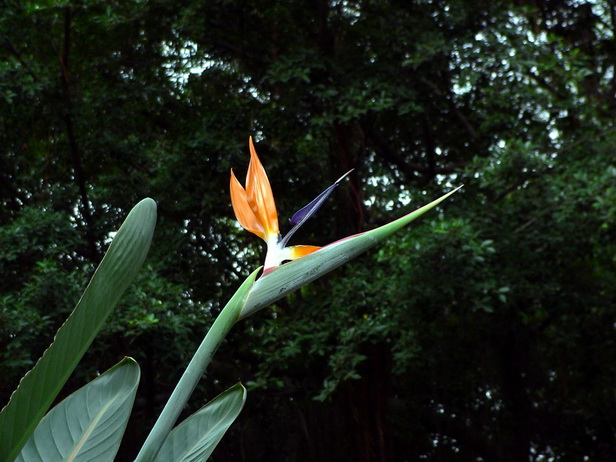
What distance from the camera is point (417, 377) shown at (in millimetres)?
5082

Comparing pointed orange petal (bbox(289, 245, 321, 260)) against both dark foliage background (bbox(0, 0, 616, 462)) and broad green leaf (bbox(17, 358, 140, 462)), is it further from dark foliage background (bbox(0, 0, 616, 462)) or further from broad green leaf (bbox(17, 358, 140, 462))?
dark foliage background (bbox(0, 0, 616, 462))

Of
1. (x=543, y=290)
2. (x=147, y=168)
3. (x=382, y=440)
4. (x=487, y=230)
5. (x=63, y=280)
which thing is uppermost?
(x=147, y=168)

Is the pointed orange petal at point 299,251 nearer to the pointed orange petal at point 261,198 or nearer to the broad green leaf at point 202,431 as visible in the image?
the pointed orange petal at point 261,198

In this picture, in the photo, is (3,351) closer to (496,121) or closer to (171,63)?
(171,63)

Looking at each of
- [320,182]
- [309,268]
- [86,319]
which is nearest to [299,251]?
[309,268]

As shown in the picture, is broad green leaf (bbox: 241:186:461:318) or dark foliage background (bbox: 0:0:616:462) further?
dark foliage background (bbox: 0:0:616:462)

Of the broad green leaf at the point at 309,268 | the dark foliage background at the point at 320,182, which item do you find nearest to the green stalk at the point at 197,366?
the broad green leaf at the point at 309,268

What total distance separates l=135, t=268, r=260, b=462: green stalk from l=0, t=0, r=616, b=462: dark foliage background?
2.38 m

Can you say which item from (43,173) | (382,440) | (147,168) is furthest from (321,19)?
(382,440)

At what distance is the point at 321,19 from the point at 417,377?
2.27m

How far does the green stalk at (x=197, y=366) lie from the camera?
0.71 meters

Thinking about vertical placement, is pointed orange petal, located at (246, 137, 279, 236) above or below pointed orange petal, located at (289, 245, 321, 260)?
above

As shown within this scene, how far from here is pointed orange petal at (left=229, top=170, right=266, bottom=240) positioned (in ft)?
2.53

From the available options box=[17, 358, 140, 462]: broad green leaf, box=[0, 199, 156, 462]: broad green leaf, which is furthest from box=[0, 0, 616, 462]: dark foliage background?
box=[0, 199, 156, 462]: broad green leaf
